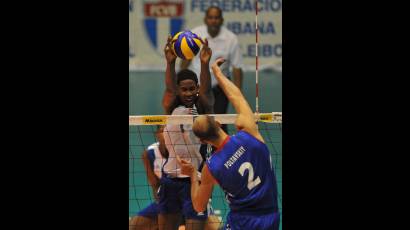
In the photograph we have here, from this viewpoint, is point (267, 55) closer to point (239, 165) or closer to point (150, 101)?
point (150, 101)

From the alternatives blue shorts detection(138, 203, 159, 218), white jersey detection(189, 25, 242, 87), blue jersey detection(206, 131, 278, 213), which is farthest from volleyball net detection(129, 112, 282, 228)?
white jersey detection(189, 25, 242, 87)

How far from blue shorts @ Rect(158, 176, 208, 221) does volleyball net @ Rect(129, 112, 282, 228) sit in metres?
0.44

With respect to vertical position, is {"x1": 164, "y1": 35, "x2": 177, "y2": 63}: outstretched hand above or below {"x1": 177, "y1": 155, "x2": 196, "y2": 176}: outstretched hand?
above

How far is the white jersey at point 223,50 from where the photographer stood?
12148 millimetres

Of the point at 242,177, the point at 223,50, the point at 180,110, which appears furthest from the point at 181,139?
the point at 223,50

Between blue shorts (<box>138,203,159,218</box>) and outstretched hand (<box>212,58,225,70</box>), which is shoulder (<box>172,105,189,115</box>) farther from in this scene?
blue shorts (<box>138,203,159,218</box>)

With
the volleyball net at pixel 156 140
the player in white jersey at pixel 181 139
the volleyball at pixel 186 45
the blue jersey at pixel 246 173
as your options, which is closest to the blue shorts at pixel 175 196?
the player in white jersey at pixel 181 139

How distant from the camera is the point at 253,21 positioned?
13.4 metres

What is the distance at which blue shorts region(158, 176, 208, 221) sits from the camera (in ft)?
26.6

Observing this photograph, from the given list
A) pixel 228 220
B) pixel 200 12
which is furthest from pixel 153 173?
pixel 200 12

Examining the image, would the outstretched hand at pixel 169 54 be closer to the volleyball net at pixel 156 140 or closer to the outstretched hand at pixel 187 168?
the volleyball net at pixel 156 140

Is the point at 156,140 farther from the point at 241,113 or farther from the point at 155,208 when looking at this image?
the point at 241,113

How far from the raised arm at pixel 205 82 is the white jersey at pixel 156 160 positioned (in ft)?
2.85

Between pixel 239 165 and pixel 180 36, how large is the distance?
2.05m
